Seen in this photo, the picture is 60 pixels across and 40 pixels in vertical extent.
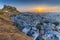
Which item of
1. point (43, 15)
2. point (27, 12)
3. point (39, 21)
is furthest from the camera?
point (27, 12)

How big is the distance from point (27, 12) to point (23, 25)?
1.78 m

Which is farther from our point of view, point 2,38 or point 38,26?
point 38,26

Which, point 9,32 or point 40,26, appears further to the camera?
point 40,26

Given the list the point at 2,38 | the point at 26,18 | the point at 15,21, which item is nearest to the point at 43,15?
the point at 26,18

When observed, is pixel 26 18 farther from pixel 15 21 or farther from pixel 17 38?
pixel 17 38

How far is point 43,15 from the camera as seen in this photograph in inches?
265

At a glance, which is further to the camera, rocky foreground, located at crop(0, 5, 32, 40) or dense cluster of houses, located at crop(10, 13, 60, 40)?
dense cluster of houses, located at crop(10, 13, 60, 40)

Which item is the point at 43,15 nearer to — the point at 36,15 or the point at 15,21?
the point at 36,15

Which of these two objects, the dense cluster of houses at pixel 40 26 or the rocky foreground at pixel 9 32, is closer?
the rocky foreground at pixel 9 32

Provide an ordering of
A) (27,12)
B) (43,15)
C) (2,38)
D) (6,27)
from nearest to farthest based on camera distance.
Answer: (2,38), (6,27), (43,15), (27,12)

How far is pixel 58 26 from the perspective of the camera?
5863 mm

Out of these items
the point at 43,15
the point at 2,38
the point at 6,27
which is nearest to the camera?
the point at 2,38

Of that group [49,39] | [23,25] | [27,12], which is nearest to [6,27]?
[23,25]

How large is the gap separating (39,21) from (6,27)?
1.46 metres
